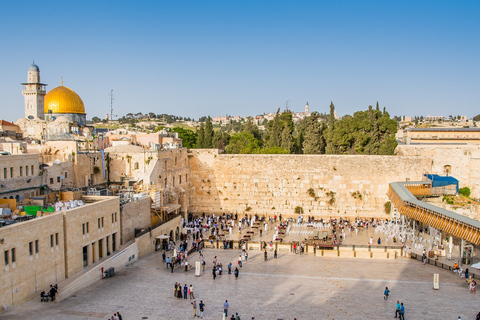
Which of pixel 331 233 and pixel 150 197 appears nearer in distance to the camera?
pixel 150 197

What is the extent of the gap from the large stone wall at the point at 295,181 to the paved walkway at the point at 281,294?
424 inches

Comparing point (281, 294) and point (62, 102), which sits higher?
point (62, 102)

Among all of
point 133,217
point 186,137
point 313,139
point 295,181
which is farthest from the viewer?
point 186,137

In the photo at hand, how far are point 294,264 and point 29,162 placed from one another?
1447 cm

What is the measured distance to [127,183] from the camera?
87.8 feet

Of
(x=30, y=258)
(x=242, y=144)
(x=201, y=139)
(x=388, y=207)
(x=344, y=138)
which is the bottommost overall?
(x=388, y=207)

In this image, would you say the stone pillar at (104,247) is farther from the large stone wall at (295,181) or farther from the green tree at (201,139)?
the green tree at (201,139)

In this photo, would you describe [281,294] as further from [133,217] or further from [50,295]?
[133,217]

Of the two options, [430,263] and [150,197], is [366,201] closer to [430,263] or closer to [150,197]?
[430,263]

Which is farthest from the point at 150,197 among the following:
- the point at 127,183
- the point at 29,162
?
the point at 29,162

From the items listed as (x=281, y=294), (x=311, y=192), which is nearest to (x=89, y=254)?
(x=281, y=294)

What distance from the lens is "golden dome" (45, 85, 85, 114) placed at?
3756 centimetres

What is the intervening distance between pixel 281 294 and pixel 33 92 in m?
40.3

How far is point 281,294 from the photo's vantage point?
16219mm
